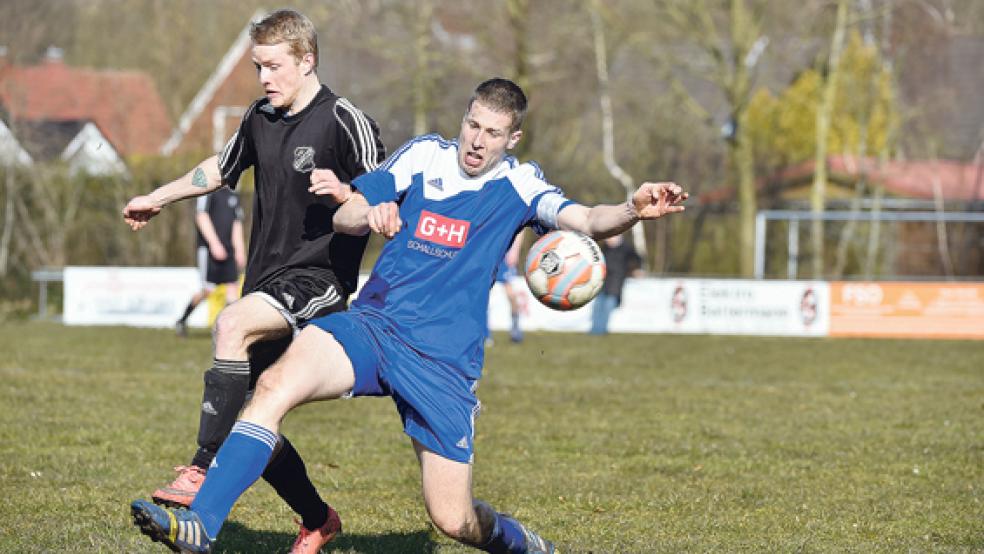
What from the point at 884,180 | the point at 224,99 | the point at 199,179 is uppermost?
the point at 224,99

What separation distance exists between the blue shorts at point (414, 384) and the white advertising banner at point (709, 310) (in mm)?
16979

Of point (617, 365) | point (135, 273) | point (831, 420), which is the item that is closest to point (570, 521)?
point (831, 420)

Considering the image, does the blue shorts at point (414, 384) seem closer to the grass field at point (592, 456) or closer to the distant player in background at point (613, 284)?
the grass field at point (592, 456)

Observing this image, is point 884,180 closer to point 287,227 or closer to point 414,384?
point 287,227

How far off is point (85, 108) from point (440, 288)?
35.2 m

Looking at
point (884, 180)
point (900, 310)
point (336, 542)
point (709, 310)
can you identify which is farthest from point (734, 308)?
point (336, 542)

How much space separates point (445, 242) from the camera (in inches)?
200

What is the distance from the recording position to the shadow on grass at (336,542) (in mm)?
5848

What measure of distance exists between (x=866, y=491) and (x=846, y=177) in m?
26.1

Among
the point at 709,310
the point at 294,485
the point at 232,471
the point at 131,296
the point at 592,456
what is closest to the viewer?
the point at 232,471

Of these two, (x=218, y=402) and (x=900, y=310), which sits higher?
(x=900, y=310)

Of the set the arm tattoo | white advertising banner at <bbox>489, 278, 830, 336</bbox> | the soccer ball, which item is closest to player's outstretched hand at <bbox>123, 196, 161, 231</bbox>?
the arm tattoo

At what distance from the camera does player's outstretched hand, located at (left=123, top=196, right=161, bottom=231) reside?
586cm

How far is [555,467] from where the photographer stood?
828 cm
